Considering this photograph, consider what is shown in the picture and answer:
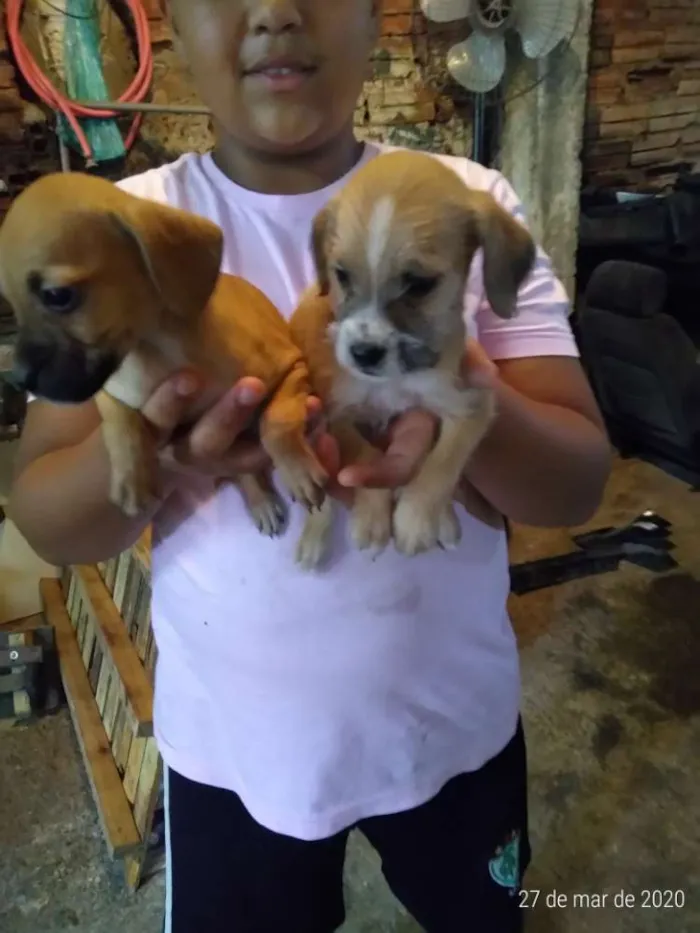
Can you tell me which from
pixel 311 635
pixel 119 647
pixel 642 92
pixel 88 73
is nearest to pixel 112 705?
pixel 119 647

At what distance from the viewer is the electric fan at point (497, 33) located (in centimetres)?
318

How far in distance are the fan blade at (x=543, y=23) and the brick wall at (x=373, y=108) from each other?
0.85ft

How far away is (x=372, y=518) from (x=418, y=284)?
232 millimetres

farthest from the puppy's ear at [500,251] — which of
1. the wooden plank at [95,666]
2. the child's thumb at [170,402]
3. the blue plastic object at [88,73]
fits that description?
the blue plastic object at [88,73]

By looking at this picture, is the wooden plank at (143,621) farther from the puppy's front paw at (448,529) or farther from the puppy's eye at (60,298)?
the puppy's eye at (60,298)

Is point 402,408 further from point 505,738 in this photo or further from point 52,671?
point 52,671

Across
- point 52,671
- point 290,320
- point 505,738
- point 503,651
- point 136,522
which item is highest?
point 290,320

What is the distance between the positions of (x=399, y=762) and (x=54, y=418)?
0.53 metres

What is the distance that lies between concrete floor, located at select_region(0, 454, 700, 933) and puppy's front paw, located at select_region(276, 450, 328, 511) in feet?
4.19

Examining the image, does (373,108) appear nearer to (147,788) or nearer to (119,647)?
(119,647)

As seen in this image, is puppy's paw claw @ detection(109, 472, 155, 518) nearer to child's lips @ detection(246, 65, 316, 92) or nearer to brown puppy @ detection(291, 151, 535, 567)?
brown puppy @ detection(291, 151, 535, 567)

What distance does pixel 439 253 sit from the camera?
898 mm

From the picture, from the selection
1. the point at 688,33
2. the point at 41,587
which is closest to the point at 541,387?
the point at 41,587

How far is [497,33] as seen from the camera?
10.6 feet
